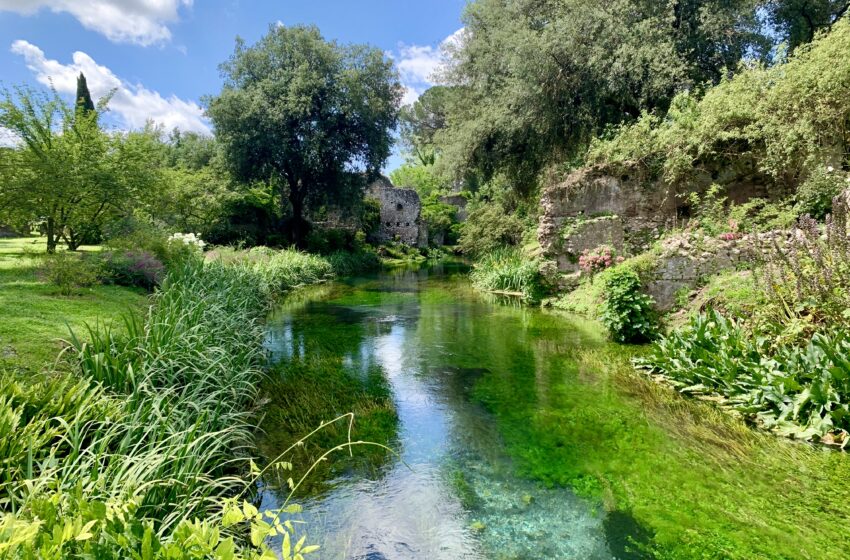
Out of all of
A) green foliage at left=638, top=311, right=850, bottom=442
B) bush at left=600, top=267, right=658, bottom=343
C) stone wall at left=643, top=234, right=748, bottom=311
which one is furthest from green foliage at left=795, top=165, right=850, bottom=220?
green foliage at left=638, top=311, right=850, bottom=442

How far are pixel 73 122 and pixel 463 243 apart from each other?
16513 millimetres

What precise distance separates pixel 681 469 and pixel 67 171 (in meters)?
12.4

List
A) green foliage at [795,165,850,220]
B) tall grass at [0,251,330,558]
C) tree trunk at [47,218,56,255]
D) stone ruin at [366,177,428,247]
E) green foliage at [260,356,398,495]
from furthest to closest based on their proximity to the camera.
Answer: stone ruin at [366,177,428,247], tree trunk at [47,218,56,255], green foliage at [795,165,850,220], green foliage at [260,356,398,495], tall grass at [0,251,330,558]

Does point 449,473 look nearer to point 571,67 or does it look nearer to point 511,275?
point 511,275

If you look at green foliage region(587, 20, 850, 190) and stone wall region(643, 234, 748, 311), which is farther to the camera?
green foliage region(587, 20, 850, 190)

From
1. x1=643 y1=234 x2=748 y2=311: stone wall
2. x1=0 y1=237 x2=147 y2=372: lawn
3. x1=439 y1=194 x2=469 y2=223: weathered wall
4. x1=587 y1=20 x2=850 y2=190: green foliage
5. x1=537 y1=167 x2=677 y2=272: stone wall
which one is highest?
x1=439 y1=194 x2=469 y2=223: weathered wall

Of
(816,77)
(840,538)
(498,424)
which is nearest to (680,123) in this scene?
(816,77)

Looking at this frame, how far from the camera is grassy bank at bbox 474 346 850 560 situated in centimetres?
307

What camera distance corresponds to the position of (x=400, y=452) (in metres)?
4.41

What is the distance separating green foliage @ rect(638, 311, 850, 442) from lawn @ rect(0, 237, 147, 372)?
6.44m

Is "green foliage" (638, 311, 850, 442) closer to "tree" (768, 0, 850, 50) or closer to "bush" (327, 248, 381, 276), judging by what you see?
"tree" (768, 0, 850, 50)

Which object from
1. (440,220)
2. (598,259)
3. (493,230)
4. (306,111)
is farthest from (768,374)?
(440,220)

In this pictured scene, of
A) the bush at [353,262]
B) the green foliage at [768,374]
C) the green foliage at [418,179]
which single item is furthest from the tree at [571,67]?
the green foliage at [418,179]

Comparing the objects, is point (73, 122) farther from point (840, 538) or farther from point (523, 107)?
point (840, 538)
